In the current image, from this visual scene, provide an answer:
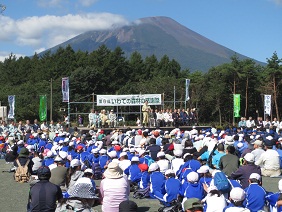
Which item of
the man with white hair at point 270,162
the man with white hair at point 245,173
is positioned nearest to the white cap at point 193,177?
the man with white hair at point 245,173

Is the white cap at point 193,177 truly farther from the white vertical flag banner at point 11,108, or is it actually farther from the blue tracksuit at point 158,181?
the white vertical flag banner at point 11,108

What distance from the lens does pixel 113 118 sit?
26281 millimetres

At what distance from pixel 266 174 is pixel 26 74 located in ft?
165

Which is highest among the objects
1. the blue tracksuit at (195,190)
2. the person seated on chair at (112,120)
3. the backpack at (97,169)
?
the person seated on chair at (112,120)

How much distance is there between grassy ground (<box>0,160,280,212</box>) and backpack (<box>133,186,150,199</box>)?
124mm

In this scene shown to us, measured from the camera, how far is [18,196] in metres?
10.4

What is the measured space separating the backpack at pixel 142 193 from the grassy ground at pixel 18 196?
4.9 inches

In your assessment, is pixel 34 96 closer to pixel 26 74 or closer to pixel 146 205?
pixel 26 74

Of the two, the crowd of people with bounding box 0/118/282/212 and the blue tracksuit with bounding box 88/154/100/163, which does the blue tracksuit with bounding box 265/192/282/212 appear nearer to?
the crowd of people with bounding box 0/118/282/212

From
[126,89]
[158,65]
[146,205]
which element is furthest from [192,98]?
[146,205]

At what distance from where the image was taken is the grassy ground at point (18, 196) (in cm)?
914

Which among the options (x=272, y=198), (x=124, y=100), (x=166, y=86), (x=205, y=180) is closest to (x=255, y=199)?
(x=272, y=198)

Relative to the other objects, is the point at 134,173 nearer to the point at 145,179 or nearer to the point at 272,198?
the point at 145,179

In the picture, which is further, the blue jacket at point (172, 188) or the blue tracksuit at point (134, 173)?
the blue tracksuit at point (134, 173)
